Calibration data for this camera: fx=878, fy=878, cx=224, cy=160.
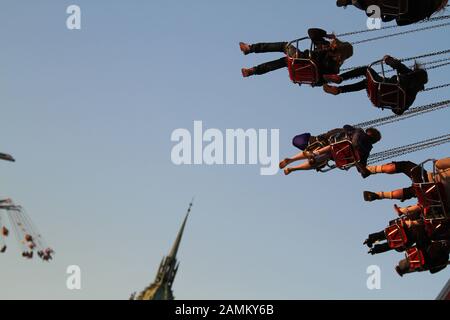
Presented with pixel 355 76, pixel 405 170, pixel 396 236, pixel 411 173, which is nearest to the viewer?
pixel 411 173

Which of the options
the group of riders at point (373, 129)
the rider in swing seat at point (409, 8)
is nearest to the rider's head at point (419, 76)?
the group of riders at point (373, 129)

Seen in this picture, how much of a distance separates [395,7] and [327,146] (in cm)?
341

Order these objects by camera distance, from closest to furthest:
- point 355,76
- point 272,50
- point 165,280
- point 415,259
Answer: point 415,259, point 355,76, point 272,50, point 165,280

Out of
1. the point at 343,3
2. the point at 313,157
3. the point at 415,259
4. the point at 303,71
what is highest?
the point at 343,3

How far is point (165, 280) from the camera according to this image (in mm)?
103625

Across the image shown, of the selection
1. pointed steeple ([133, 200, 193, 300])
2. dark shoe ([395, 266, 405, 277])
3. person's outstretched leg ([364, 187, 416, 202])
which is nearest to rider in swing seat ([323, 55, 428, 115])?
person's outstretched leg ([364, 187, 416, 202])

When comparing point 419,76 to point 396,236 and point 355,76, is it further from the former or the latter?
point 396,236

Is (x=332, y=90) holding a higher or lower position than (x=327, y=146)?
higher

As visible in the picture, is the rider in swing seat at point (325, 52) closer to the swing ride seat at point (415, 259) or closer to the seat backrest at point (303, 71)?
the seat backrest at point (303, 71)

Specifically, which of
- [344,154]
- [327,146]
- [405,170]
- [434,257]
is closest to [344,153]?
[344,154]

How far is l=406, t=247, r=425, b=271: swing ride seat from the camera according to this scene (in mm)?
20016

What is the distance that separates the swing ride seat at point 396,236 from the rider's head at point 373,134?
1915 millimetres
